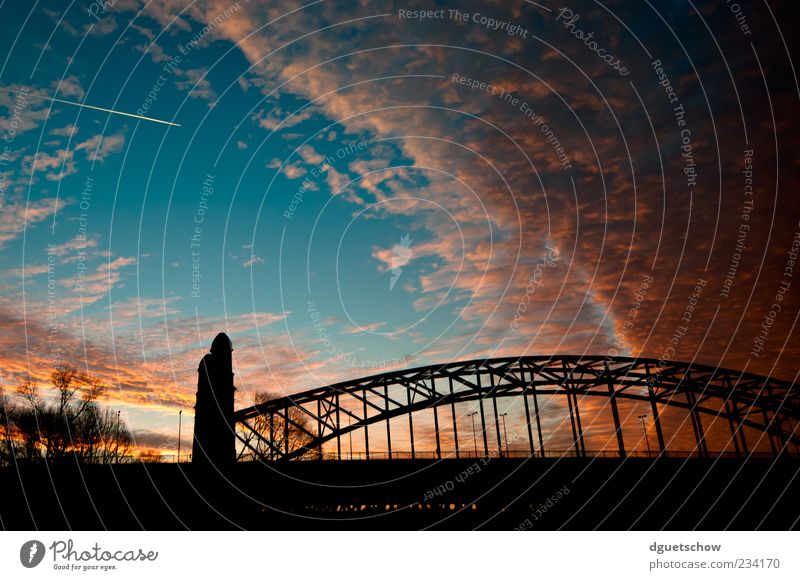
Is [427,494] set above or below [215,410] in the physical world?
below

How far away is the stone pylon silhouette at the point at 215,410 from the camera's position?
108ft

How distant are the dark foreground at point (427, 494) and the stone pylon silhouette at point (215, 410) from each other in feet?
6.48

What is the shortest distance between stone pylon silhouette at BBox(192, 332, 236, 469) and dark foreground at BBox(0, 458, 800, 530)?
6.48 ft

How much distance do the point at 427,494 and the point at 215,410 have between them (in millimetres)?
16011

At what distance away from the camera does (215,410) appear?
34.5 metres

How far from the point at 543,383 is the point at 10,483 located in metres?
38.0

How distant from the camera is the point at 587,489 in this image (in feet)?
124

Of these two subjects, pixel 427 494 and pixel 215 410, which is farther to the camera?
pixel 427 494

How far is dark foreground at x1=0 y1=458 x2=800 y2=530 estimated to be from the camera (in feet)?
90.5

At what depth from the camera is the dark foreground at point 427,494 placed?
2759cm

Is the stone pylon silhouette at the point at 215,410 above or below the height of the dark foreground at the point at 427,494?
above

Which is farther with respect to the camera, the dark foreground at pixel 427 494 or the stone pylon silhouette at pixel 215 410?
the stone pylon silhouette at pixel 215 410
